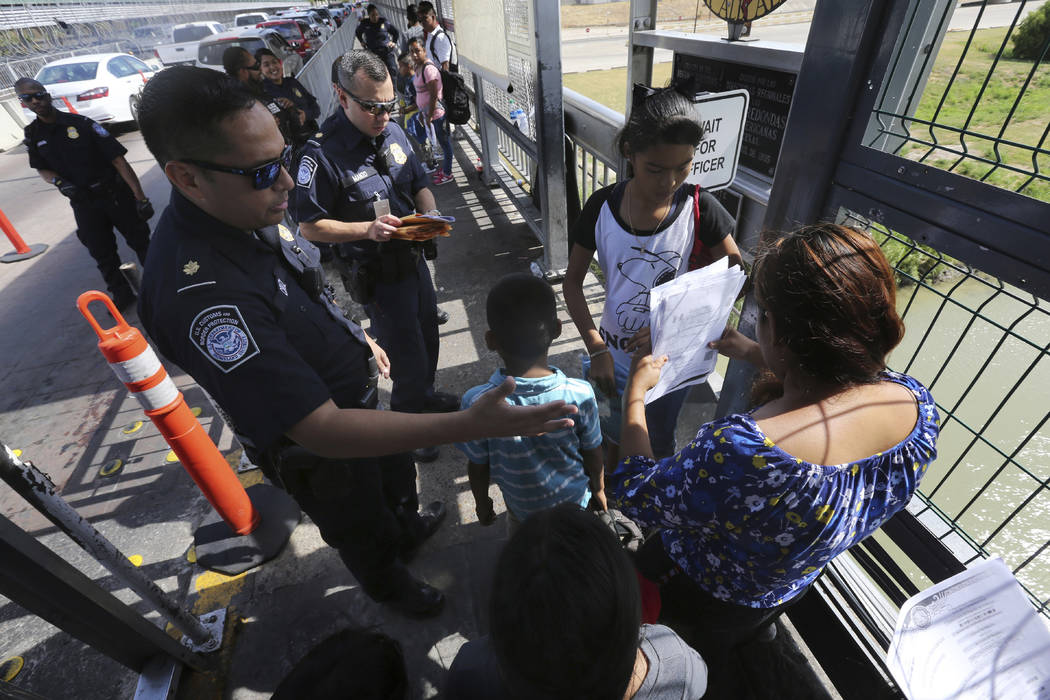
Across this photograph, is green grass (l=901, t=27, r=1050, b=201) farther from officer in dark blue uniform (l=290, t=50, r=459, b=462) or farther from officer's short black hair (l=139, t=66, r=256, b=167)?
officer in dark blue uniform (l=290, t=50, r=459, b=462)

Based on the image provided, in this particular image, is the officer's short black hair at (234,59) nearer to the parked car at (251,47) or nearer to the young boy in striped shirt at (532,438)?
the young boy in striped shirt at (532,438)

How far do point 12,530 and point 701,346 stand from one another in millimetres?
2160

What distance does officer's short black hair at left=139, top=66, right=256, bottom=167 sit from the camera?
1.31 metres

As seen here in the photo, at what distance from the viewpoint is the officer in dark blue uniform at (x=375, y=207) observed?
2.62 meters

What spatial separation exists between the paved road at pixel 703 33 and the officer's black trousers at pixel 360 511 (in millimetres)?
2238

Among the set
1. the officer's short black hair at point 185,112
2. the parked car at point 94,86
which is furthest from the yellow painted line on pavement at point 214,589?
the parked car at point 94,86

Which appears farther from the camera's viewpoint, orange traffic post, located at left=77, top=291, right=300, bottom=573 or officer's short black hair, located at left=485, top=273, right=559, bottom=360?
orange traffic post, located at left=77, top=291, right=300, bottom=573

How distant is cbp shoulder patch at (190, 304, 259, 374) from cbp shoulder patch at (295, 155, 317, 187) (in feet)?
5.00

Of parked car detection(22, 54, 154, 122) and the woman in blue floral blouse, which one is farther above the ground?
the woman in blue floral blouse

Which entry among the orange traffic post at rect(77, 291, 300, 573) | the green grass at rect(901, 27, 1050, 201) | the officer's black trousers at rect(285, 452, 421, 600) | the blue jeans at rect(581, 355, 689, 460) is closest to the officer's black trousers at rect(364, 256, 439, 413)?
the officer's black trousers at rect(285, 452, 421, 600)

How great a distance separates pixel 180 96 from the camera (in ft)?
4.28

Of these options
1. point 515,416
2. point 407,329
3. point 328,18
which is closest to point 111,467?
point 407,329

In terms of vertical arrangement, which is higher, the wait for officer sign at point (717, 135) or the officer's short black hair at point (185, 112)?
the officer's short black hair at point (185, 112)

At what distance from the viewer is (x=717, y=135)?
2.07m
